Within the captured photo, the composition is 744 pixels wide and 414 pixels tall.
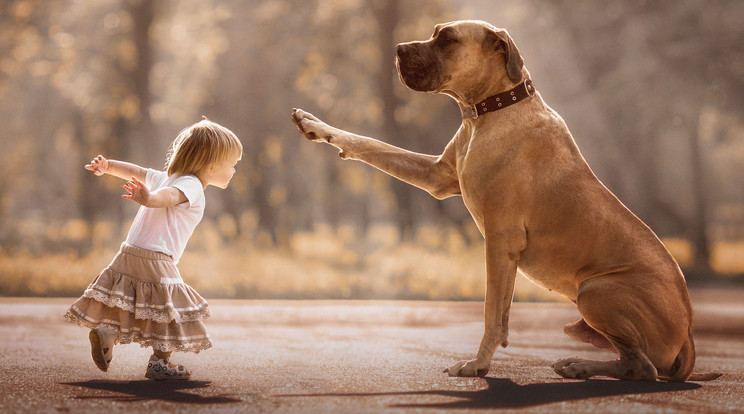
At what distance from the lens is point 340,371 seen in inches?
155

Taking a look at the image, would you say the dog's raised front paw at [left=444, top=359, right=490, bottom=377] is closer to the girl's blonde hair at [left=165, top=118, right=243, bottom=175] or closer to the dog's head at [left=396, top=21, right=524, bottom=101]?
the dog's head at [left=396, top=21, right=524, bottom=101]

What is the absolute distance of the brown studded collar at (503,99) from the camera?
371cm

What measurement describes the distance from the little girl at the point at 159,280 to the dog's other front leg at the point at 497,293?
1.38 meters

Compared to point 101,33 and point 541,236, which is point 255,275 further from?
point 541,236

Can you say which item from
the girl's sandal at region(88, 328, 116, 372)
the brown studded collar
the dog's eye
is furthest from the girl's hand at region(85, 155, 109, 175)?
the brown studded collar

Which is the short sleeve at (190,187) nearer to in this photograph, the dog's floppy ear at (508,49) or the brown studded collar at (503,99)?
the brown studded collar at (503,99)

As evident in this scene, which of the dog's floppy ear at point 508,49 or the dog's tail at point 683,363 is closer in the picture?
the dog's tail at point 683,363

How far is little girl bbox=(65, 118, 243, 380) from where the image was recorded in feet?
11.5

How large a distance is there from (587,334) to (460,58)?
1.57 m

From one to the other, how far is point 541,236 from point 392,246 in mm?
7942

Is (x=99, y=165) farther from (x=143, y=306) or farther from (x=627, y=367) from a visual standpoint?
(x=627, y=367)

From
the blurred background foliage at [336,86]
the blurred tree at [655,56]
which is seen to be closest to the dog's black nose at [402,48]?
the blurred background foliage at [336,86]

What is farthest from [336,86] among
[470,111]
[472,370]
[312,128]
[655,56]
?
[472,370]

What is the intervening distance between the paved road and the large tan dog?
20cm
